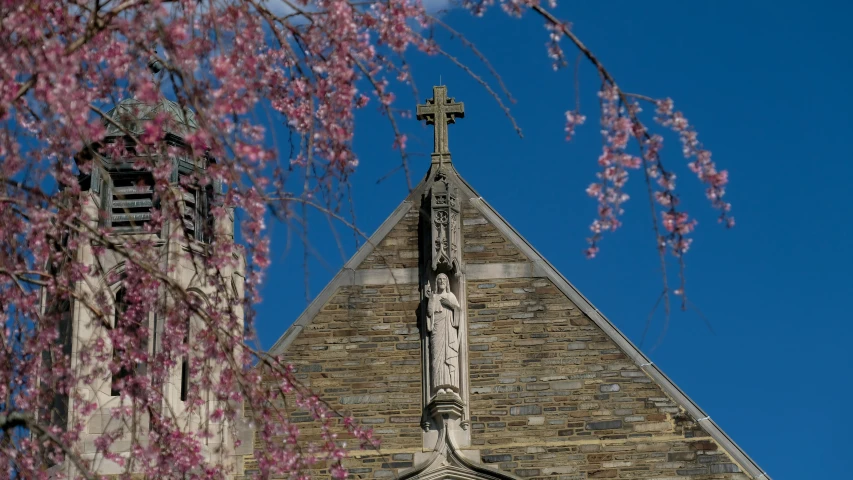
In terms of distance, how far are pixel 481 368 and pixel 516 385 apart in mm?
381

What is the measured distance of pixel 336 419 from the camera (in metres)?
16.8

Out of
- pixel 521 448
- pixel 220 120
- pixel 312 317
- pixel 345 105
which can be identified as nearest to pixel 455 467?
pixel 521 448

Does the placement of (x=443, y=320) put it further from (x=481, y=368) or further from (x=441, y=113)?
(x=441, y=113)

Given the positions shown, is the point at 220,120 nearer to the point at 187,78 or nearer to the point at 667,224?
the point at 187,78

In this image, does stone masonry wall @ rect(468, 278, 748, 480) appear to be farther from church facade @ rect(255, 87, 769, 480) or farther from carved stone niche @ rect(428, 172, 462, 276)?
carved stone niche @ rect(428, 172, 462, 276)

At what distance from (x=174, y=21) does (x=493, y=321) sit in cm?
790

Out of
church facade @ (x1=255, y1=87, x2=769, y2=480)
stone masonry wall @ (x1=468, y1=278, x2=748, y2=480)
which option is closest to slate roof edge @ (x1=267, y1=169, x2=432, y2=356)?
church facade @ (x1=255, y1=87, x2=769, y2=480)

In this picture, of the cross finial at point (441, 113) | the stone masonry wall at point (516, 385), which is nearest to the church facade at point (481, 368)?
the stone masonry wall at point (516, 385)

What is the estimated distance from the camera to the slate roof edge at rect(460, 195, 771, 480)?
1655 cm

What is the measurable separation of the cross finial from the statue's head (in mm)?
1536

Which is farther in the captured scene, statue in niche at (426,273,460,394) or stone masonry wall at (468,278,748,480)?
statue in niche at (426,273,460,394)

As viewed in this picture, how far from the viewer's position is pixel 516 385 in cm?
1711

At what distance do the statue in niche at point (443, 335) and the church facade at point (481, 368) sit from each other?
13 mm

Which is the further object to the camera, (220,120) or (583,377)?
(583,377)
